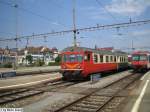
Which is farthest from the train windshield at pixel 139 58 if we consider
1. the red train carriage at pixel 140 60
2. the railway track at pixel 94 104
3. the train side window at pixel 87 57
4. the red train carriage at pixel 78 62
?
the railway track at pixel 94 104

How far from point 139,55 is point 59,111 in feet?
88.0

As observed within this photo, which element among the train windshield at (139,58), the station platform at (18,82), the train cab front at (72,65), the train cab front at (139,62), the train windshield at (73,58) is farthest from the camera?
the train windshield at (139,58)

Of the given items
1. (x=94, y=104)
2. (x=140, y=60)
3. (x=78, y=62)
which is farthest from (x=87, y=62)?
(x=140, y=60)

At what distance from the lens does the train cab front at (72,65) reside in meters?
22.9

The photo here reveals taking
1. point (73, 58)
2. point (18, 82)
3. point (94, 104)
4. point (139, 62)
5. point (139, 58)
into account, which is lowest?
point (94, 104)

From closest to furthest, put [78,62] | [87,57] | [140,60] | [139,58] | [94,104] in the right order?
[94,104], [78,62], [87,57], [140,60], [139,58]

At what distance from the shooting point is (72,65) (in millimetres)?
23375

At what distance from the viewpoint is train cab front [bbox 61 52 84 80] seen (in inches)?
901

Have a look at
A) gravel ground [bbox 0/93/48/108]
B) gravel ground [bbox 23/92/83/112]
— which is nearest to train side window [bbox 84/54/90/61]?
gravel ground [bbox 23/92/83/112]

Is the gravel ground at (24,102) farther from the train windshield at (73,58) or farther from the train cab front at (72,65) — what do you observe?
the train windshield at (73,58)

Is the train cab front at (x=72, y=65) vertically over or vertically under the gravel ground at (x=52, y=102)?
over

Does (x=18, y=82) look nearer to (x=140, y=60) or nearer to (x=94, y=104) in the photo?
(x=94, y=104)

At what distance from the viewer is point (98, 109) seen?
1127 cm

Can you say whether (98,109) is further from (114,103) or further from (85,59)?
(85,59)
